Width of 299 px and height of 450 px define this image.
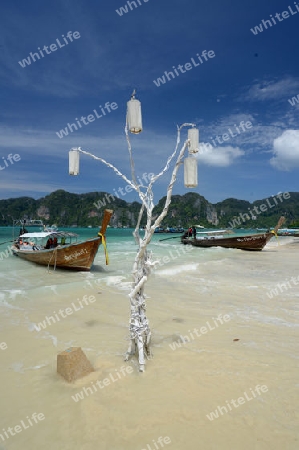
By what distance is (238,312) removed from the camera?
655 cm

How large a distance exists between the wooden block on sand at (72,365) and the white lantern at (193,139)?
3.41 metres

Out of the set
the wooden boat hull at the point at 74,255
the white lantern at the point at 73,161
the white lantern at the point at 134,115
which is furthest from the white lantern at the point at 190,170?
the wooden boat hull at the point at 74,255

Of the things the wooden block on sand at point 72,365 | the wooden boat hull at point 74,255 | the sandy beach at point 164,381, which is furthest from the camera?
the wooden boat hull at point 74,255

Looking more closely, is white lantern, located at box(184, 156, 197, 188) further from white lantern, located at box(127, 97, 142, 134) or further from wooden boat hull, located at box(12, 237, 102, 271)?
wooden boat hull, located at box(12, 237, 102, 271)

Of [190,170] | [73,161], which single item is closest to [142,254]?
[190,170]

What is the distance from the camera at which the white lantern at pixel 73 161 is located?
15.9 ft

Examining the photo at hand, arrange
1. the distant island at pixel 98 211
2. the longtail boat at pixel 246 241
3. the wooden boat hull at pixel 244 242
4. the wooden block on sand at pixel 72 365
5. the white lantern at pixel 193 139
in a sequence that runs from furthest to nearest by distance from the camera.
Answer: the distant island at pixel 98 211 < the wooden boat hull at pixel 244 242 < the longtail boat at pixel 246 241 < the white lantern at pixel 193 139 < the wooden block on sand at pixel 72 365

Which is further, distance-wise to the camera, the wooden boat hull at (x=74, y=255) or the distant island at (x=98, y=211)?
the distant island at (x=98, y=211)

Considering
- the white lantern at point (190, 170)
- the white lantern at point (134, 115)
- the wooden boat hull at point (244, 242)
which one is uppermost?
the white lantern at point (134, 115)

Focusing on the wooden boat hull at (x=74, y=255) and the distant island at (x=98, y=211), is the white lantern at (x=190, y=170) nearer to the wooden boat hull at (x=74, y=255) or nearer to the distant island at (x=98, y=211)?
the wooden boat hull at (x=74, y=255)

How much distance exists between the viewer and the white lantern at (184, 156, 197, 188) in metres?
3.96

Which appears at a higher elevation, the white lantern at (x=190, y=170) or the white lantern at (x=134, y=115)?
the white lantern at (x=134, y=115)

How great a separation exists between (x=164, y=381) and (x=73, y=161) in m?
3.83

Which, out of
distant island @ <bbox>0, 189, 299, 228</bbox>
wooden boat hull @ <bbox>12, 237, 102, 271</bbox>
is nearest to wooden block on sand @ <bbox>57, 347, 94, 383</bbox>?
wooden boat hull @ <bbox>12, 237, 102, 271</bbox>
